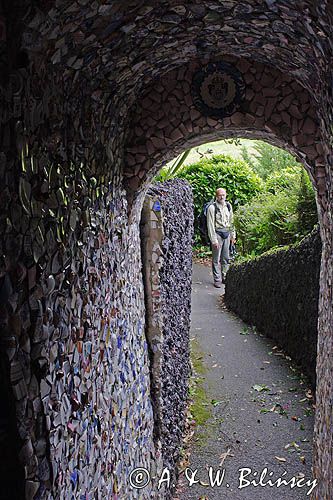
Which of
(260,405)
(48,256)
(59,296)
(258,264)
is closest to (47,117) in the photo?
(48,256)

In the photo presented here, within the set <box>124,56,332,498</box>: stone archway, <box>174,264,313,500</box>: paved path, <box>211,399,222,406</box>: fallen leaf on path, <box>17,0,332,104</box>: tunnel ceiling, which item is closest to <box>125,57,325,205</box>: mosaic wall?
<box>124,56,332,498</box>: stone archway

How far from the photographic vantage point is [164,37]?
100 inches

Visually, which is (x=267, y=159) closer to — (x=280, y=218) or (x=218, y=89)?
(x=280, y=218)

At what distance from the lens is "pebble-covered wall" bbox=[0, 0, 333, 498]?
1653mm

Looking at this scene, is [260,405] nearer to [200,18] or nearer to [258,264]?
[258,264]

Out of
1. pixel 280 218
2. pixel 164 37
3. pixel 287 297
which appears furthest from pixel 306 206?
pixel 164 37

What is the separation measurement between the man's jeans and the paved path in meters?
2.93

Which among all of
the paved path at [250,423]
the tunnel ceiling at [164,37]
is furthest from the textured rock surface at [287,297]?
the tunnel ceiling at [164,37]

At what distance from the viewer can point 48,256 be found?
188 cm

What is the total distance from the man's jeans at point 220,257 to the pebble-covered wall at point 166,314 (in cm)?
489

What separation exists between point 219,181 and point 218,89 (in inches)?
456

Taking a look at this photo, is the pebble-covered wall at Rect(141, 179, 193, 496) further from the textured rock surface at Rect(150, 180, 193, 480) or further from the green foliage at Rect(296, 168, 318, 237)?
the green foliage at Rect(296, 168, 318, 237)

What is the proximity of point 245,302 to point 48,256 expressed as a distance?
6927 mm

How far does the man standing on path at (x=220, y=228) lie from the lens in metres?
10.4
